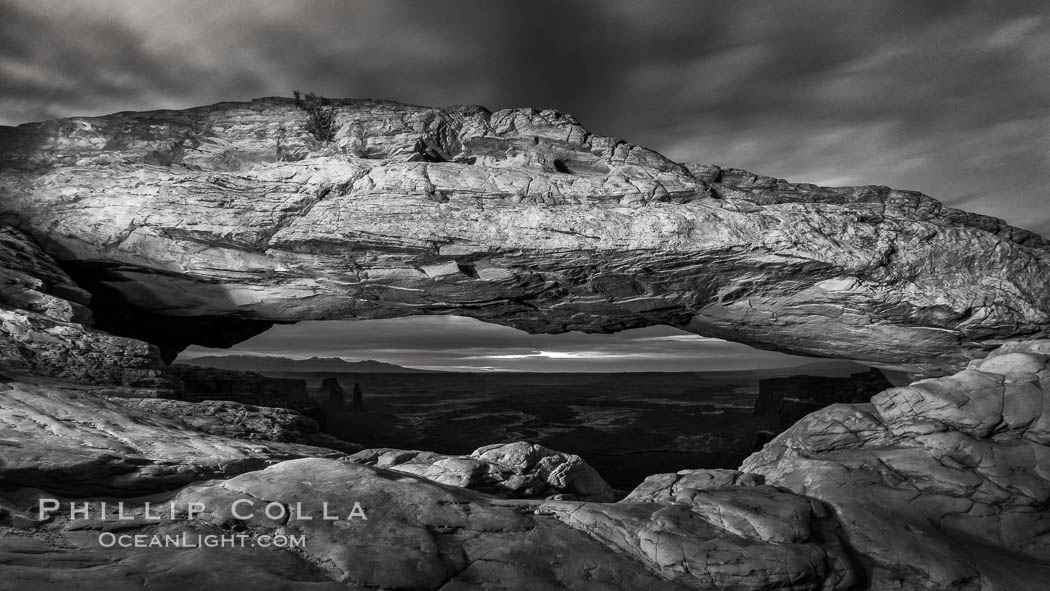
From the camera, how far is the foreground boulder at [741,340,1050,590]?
363 inches

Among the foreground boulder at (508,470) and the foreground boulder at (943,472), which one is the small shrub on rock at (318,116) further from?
the foreground boulder at (943,472)

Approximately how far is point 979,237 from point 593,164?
10603 mm

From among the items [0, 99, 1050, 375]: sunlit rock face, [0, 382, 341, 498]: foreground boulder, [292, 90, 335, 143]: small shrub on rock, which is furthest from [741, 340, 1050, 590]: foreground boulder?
[292, 90, 335, 143]: small shrub on rock

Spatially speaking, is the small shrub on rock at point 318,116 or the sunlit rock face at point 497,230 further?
the small shrub on rock at point 318,116

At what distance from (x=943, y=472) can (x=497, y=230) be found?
11.5 meters

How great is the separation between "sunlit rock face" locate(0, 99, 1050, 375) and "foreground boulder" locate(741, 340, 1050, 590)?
8.34 feet

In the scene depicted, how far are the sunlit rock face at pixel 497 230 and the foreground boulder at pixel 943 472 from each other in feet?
8.34

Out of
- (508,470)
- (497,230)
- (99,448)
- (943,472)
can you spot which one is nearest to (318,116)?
(497,230)

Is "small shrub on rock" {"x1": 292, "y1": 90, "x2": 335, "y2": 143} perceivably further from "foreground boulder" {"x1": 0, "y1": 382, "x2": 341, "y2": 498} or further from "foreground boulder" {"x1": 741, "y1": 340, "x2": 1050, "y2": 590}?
"foreground boulder" {"x1": 741, "y1": 340, "x2": 1050, "y2": 590}

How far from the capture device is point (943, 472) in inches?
437

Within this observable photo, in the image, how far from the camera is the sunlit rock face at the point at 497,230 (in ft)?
45.5

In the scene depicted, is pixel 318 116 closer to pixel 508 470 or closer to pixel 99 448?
pixel 99 448

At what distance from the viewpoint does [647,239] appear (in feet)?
45.5

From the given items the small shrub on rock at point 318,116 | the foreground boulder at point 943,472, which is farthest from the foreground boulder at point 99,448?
the foreground boulder at point 943,472
